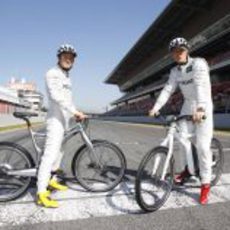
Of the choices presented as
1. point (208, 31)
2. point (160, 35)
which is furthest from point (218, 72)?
point (160, 35)

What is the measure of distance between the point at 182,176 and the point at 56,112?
2.03 meters

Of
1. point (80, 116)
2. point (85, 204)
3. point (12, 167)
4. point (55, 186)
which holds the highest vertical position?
point (80, 116)

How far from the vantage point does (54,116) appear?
491 cm

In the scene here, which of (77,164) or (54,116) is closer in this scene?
(54,116)

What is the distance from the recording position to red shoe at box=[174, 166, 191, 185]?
5.39m

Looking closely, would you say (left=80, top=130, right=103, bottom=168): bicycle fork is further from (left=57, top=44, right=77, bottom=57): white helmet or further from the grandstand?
the grandstand

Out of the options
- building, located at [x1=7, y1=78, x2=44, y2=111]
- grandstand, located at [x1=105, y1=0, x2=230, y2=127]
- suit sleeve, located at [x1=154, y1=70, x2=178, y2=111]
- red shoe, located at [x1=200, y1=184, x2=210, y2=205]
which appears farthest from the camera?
building, located at [x1=7, y1=78, x2=44, y2=111]

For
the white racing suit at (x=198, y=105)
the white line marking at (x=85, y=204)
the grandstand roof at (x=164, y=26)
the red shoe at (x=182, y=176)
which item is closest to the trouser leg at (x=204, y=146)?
the white racing suit at (x=198, y=105)

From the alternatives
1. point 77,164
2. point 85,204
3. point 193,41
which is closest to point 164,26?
point 193,41

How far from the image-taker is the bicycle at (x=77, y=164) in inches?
190

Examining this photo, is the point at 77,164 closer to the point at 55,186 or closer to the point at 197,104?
the point at 55,186

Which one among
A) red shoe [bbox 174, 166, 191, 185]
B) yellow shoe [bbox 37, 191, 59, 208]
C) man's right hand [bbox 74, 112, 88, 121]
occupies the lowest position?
yellow shoe [bbox 37, 191, 59, 208]

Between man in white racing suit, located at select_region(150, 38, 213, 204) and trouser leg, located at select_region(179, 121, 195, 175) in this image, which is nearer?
man in white racing suit, located at select_region(150, 38, 213, 204)

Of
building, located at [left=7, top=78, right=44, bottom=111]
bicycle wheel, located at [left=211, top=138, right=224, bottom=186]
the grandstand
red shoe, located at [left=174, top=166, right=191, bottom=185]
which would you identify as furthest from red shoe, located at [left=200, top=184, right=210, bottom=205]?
building, located at [left=7, top=78, right=44, bottom=111]
